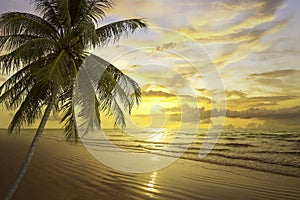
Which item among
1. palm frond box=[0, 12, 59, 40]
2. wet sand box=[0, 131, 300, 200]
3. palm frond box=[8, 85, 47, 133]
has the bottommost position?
wet sand box=[0, 131, 300, 200]

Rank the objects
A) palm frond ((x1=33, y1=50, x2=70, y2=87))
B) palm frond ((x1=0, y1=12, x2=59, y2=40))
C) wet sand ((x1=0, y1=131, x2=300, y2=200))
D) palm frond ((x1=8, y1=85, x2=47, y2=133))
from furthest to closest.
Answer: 1. wet sand ((x1=0, y1=131, x2=300, y2=200))
2. palm frond ((x1=8, y1=85, x2=47, y2=133))
3. palm frond ((x1=0, y1=12, x2=59, y2=40))
4. palm frond ((x1=33, y1=50, x2=70, y2=87))

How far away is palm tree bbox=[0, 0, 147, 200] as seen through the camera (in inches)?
322

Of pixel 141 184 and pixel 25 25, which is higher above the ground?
pixel 25 25

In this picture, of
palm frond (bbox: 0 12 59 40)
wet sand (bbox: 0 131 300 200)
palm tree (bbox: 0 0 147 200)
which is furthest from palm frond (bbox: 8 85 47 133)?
wet sand (bbox: 0 131 300 200)

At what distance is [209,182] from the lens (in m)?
12.4

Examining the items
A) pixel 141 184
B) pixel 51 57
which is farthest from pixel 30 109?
pixel 141 184

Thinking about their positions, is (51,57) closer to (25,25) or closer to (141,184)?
(25,25)

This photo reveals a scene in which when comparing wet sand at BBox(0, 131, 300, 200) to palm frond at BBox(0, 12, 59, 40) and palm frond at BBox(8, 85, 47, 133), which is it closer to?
palm frond at BBox(8, 85, 47, 133)

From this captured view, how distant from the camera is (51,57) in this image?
9.00 metres

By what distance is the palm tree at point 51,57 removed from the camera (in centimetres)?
818

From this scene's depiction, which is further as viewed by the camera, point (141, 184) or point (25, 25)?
point (141, 184)

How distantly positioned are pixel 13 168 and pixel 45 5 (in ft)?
29.8

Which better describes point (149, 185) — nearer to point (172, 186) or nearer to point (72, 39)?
point (172, 186)

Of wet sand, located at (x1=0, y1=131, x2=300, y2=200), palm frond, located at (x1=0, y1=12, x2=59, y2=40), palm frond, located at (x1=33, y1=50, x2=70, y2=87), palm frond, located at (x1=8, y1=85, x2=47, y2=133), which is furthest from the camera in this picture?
wet sand, located at (x1=0, y1=131, x2=300, y2=200)
